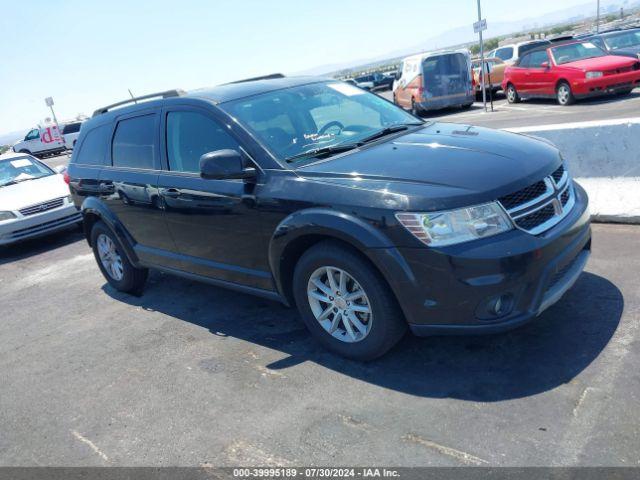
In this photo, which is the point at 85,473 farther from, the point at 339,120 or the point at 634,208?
the point at 634,208

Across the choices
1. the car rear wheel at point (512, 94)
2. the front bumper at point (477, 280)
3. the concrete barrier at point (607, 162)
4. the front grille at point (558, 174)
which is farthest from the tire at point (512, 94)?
the front bumper at point (477, 280)

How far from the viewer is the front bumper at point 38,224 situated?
8812 mm

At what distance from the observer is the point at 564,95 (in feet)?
52.0

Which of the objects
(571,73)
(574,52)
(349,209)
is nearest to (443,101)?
(574,52)

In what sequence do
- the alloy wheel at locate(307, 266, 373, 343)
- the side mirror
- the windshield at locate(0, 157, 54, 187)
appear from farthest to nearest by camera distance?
1. the windshield at locate(0, 157, 54, 187)
2. the side mirror
3. the alloy wheel at locate(307, 266, 373, 343)

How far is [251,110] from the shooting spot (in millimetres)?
4434

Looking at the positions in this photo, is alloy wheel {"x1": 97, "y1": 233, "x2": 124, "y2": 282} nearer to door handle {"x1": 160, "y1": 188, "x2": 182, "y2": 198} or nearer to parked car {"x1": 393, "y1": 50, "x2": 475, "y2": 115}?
door handle {"x1": 160, "y1": 188, "x2": 182, "y2": 198}

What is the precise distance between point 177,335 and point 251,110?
196 cm

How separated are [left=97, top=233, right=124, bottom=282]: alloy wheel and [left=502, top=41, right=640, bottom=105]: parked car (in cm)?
1329

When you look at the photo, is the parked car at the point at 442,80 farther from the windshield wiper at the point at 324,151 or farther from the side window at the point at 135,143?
the windshield wiper at the point at 324,151

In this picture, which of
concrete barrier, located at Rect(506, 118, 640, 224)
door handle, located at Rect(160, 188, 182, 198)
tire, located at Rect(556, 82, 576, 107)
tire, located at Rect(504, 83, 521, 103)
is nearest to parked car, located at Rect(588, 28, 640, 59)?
tire, located at Rect(504, 83, 521, 103)

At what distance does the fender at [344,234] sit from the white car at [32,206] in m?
6.33

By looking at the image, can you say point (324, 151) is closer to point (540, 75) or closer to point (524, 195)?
point (524, 195)

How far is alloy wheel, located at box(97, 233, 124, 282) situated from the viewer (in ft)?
20.0
